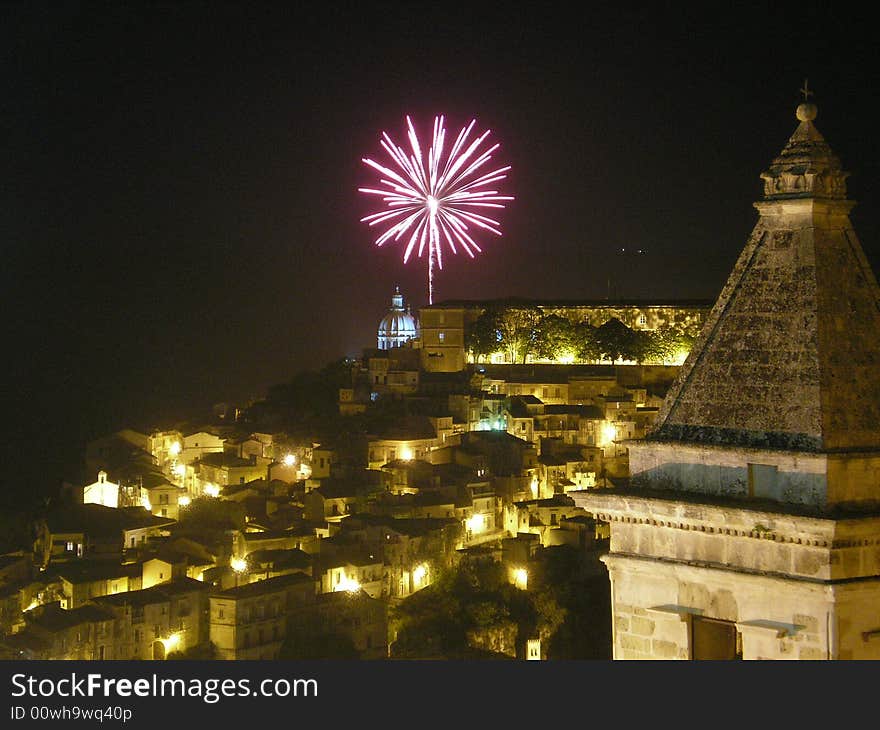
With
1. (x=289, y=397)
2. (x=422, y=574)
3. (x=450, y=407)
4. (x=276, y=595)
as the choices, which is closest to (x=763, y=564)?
(x=276, y=595)

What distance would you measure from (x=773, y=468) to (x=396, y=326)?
4885 cm

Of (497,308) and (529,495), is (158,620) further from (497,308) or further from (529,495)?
(497,308)

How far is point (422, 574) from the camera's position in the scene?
31562 mm

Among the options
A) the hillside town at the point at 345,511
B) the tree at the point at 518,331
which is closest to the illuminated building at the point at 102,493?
the hillside town at the point at 345,511

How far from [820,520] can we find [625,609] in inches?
40.8

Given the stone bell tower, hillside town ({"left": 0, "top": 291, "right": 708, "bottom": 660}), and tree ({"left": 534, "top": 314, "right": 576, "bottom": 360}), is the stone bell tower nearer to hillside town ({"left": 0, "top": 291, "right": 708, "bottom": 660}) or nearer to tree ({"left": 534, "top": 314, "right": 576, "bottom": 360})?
hillside town ({"left": 0, "top": 291, "right": 708, "bottom": 660})

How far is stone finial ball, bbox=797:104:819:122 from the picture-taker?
5.89m

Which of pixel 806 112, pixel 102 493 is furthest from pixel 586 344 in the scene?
pixel 806 112

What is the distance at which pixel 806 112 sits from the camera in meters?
5.89

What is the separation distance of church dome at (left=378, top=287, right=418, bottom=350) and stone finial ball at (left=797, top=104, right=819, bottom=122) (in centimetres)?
4770

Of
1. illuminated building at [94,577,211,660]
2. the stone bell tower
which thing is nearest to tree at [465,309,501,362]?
illuminated building at [94,577,211,660]

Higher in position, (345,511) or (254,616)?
(345,511)

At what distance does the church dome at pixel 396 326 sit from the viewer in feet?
177

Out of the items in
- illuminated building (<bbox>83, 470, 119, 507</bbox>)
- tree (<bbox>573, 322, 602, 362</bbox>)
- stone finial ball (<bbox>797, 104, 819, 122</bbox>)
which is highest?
tree (<bbox>573, 322, 602, 362</bbox>)
